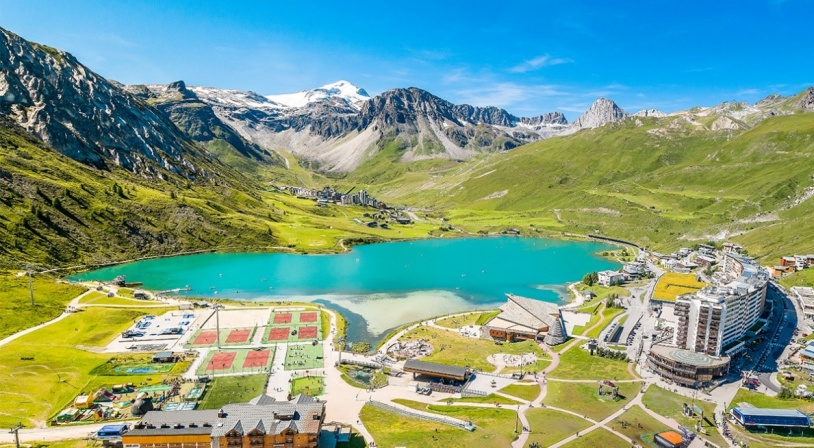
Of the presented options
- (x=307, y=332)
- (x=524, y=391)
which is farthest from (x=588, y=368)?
(x=307, y=332)

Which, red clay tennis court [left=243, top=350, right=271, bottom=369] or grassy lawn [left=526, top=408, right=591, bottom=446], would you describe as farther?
red clay tennis court [left=243, top=350, right=271, bottom=369]

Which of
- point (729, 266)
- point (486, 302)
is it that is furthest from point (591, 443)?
point (729, 266)

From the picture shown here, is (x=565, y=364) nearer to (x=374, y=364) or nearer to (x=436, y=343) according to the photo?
(x=436, y=343)

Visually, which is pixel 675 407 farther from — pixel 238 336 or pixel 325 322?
pixel 238 336

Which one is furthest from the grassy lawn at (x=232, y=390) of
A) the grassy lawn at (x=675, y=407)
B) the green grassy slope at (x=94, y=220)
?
the green grassy slope at (x=94, y=220)

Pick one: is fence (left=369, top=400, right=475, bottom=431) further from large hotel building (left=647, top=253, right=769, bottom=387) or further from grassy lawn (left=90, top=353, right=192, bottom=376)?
large hotel building (left=647, top=253, right=769, bottom=387)

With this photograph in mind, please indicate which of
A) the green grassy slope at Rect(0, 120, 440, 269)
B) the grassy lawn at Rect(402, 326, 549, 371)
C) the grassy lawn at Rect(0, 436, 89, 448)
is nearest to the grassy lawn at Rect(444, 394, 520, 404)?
the grassy lawn at Rect(402, 326, 549, 371)

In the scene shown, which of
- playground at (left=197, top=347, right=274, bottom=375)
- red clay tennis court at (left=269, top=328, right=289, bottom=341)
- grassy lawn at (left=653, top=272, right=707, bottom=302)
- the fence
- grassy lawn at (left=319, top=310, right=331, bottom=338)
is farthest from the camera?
grassy lawn at (left=653, top=272, right=707, bottom=302)

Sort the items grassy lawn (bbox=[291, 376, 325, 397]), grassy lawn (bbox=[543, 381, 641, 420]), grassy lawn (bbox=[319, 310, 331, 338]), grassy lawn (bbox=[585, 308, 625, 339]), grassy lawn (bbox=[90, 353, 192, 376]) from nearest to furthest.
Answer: grassy lawn (bbox=[543, 381, 641, 420]), grassy lawn (bbox=[291, 376, 325, 397]), grassy lawn (bbox=[90, 353, 192, 376]), grassy lawn (bbox=[585, 308, 625, 339]), grassy lawn (bbox=[319, 310, 331, 338])
